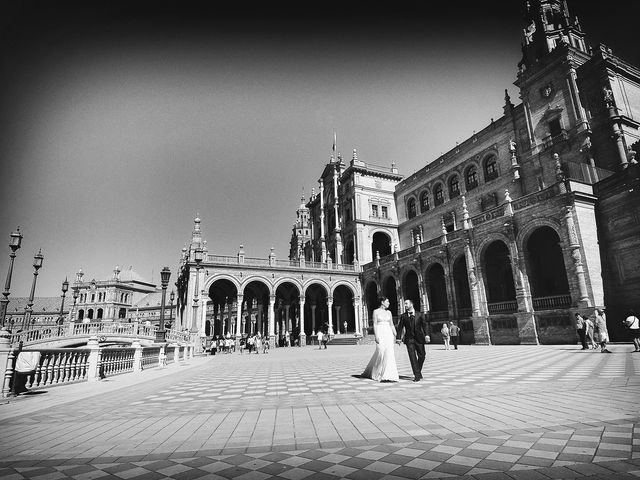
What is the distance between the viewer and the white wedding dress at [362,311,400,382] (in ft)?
24.5

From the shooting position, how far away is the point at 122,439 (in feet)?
12.1

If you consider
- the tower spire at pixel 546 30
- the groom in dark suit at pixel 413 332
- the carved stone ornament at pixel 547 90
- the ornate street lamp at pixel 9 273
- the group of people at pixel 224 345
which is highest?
the tower spire at pixel 546 30

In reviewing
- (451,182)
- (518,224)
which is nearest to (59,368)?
(518,224)

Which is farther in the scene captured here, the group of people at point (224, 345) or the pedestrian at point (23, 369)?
the group of people at point (224, 345)

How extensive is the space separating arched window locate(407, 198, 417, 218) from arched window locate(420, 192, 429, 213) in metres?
1.19

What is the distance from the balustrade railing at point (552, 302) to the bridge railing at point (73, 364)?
69.9ft

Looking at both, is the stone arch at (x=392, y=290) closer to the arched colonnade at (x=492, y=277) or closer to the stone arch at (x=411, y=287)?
the arched colonnade at (x=492, y=277)

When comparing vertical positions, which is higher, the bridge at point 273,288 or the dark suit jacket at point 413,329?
the bridge at point 273,288

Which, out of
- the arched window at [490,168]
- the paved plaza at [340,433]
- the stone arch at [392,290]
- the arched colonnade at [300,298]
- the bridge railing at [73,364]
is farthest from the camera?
the stone arch at [392,290]

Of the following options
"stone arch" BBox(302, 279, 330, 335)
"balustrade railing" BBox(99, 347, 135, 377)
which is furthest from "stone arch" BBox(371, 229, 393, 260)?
"balustrade railing" BBox(99, 347, 135, 377)

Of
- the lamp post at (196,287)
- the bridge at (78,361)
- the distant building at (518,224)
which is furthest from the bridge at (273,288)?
the bridge at (78,361)

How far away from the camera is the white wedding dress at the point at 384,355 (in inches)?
295

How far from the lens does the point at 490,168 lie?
3030cm

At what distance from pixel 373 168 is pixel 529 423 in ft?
133
